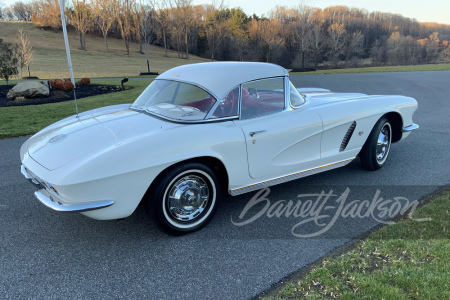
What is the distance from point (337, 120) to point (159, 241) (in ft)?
8.15

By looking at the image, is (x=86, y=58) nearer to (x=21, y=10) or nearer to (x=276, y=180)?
(x=276, y=180)

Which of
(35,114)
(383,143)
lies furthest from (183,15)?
(383,143)

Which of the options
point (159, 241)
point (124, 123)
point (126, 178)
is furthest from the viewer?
point (124, 123)

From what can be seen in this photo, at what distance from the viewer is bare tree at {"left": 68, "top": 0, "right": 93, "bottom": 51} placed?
51.8 meters

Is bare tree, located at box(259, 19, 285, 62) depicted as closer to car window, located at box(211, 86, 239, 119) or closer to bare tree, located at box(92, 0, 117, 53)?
bare tree, located at box(92, 0, 117, 53)

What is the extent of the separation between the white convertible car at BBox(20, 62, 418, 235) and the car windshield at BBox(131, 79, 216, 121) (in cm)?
1

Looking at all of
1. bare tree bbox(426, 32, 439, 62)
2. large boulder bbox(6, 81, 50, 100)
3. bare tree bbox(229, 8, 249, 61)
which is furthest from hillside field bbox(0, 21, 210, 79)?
bare tree bbox(426, 32, 439, 62)

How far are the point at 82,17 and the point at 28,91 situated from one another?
4886cm

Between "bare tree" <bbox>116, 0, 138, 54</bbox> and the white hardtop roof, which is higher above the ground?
"bare tree" <bbox>116, 0, 138, 54</bbox>

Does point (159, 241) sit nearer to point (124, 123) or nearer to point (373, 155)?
point (124, 123)

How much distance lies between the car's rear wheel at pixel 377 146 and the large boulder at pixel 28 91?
521 inches

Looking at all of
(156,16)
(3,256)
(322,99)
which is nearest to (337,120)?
(322,99)

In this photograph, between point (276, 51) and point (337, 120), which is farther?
point (276, 51)

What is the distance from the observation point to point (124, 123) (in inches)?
124
